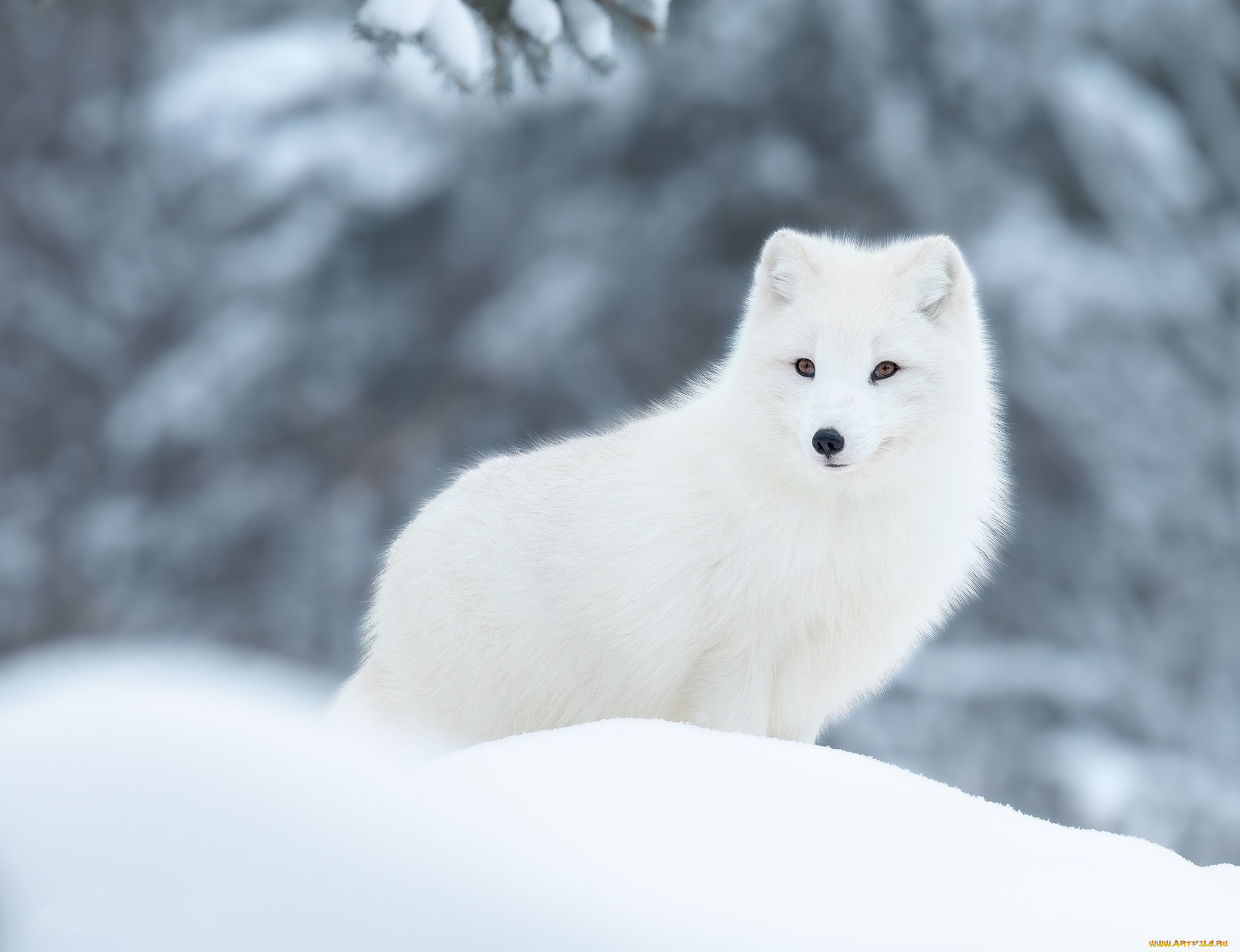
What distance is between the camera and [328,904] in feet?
3.69

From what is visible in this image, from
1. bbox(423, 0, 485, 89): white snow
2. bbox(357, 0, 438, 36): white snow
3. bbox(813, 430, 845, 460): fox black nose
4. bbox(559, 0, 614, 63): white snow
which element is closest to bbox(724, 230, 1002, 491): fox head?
bbox(813, 430, 845, 460): fox black nose

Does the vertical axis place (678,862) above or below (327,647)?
below

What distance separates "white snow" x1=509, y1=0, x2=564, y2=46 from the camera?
8.21 ft

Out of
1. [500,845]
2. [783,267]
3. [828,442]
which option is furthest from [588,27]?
[500,845]

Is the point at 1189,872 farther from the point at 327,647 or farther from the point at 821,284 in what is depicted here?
the point at 327,647

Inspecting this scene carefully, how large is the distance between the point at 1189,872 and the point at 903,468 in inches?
34.3

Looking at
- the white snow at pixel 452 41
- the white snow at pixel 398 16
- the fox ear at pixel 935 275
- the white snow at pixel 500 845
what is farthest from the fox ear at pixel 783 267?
the white snow at pixel 500 845

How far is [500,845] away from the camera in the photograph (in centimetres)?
135

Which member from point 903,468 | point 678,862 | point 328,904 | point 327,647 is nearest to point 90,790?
point 328,904

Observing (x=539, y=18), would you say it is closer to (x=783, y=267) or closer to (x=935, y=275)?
(x=783, y=267)

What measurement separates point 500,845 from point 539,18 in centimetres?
178

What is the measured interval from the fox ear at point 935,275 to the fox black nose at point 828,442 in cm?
44

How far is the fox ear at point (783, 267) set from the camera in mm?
2566

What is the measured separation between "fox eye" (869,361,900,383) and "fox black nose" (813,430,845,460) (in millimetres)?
218
